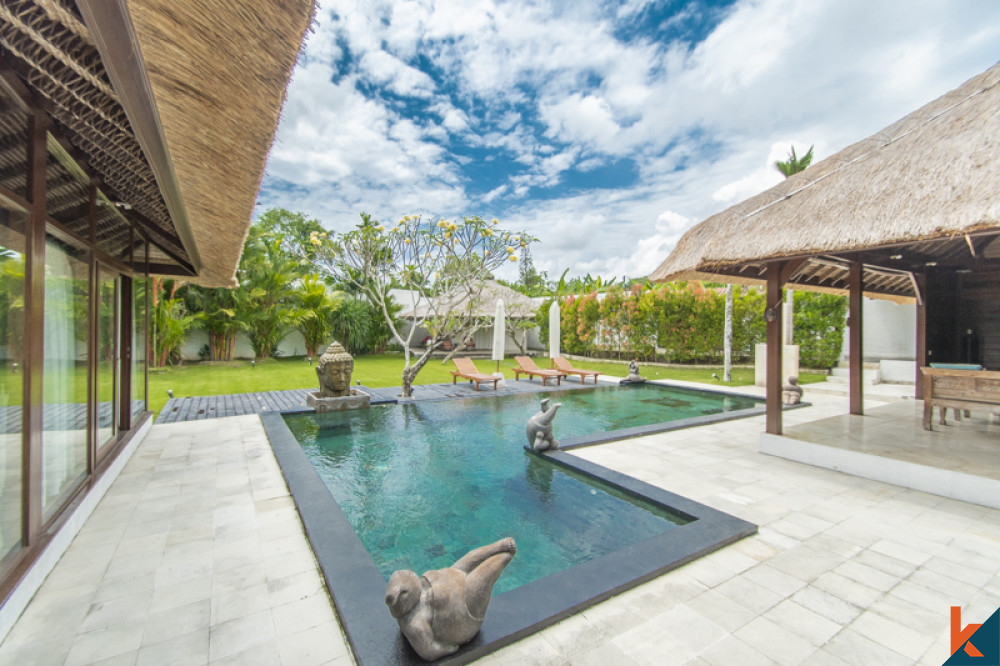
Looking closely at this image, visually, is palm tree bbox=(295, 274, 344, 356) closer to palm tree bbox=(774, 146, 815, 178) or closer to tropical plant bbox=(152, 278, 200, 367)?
tropical plant bbox=(152, 278, 200, 367)

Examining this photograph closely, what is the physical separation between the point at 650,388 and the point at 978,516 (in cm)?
862

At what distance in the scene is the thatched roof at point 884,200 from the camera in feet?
13.2

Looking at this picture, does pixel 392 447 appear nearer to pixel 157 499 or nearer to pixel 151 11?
pixel 157 499

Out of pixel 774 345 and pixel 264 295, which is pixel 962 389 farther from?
pixel 264 295

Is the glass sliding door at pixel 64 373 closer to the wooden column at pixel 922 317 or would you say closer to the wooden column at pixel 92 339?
the wooden column at pixel 92 339

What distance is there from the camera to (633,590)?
2.88m

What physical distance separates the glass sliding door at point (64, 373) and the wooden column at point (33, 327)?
0.61 ft

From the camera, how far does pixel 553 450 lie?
624 centimetres

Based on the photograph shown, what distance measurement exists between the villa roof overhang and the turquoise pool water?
10.9ft

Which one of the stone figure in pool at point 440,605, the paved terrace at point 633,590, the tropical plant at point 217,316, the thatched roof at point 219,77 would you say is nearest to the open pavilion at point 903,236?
the paved terrace at point 633,590

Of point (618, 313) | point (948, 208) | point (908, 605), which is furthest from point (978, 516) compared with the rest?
point (618, 313)

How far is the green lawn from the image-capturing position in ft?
38.9
